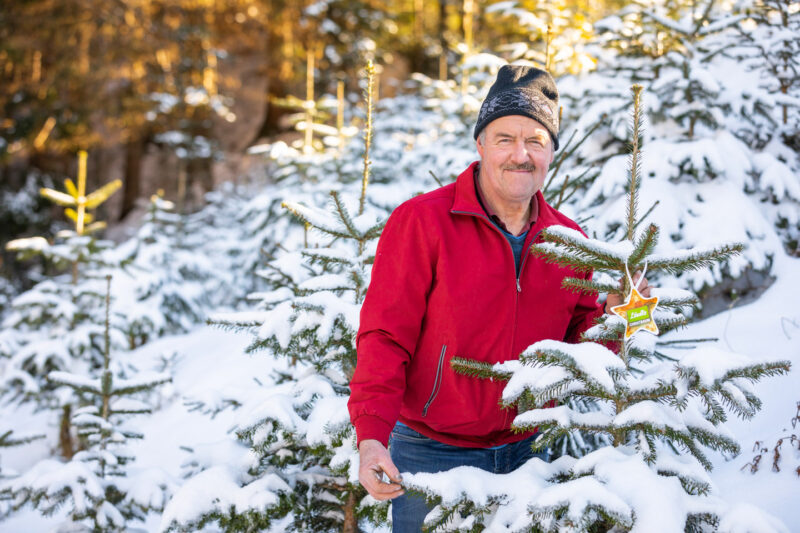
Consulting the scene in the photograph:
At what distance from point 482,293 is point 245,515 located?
1.42 meters

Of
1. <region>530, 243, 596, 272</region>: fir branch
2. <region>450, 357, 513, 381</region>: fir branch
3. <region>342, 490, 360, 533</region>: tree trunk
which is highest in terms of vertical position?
<region>530, 243, 596, 272</region>: fir branch

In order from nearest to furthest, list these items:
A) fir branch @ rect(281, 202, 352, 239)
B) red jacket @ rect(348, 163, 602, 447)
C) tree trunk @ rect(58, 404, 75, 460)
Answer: red jacket @ rect(348, 163, 602, 447), fir branch @ rect(281, 202, 352, 239), tree trunk @ rect(58, 404, 75, 460)

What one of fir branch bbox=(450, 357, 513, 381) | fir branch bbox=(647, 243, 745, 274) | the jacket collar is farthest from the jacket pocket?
fir branch bbox=(647, 243, 745, 274)

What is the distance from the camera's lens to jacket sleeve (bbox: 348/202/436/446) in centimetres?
188

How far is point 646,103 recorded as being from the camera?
161 inches

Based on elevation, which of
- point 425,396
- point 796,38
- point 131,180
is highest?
point 796,38

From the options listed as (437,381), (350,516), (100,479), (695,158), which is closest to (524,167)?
(437,381)

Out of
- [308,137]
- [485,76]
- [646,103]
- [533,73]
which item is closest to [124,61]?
[308,137]

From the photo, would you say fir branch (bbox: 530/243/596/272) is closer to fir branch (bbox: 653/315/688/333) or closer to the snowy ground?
fir branch (bbox: 653/315/688/333)

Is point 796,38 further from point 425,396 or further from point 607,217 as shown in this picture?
point 425,396

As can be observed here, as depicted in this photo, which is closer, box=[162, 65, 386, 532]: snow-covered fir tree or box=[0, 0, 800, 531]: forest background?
box=[162, 65, 386, 532]: snow-covered fir tree

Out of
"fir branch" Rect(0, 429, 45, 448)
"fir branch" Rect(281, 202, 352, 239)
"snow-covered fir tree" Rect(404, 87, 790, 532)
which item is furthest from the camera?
"fir branch" Rect(0, 429, 45, 448)

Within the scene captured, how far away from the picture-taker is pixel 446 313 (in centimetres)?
200

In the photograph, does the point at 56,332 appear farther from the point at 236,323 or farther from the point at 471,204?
the point at 471,204
